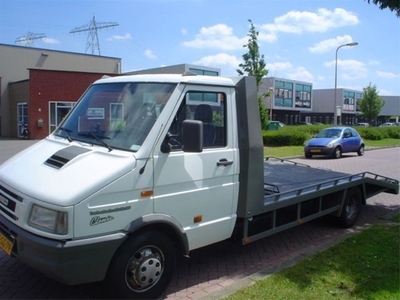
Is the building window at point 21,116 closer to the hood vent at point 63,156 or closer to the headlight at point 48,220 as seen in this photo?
the hood vent at point 63,156

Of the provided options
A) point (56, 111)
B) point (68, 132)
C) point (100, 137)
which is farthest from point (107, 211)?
point (56, 111)

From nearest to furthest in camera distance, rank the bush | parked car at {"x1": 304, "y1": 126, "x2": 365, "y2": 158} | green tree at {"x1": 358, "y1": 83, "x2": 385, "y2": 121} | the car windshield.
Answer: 1. parked car at {"x1": 304, "y1": 126, "x2": 365, "y2": 158}
2. the car windshield
3. the bush
4. green tree at {"x1": 358, "y1": 83, "x2": 385, "y2": 121}

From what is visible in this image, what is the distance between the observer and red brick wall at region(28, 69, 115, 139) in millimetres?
28000

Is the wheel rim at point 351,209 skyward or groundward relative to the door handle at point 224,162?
groundward

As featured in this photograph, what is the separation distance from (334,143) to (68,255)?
60.6 feet

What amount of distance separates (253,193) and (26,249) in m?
2.57

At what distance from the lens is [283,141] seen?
25906mm

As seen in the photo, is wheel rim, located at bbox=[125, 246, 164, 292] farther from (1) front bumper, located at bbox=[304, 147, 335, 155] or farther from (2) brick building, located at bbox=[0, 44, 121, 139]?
(2) brick building, located at bbox=[0, 44, 121, 139]

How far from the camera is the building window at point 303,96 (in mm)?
73188

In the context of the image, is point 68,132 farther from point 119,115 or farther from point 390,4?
point 390,4

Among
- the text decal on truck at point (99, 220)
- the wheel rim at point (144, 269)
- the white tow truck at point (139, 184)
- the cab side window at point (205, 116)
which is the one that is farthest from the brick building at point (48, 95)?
the text decal on truck at point (99, 220)

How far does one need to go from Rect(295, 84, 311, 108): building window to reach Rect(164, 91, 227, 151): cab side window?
71.3m

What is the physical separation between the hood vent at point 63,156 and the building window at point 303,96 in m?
72.3

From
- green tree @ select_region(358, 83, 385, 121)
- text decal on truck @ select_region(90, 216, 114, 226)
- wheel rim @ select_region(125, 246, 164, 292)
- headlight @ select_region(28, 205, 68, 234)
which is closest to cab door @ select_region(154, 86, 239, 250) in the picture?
wheel rim @ select_region(125, 246, 164, 292)
